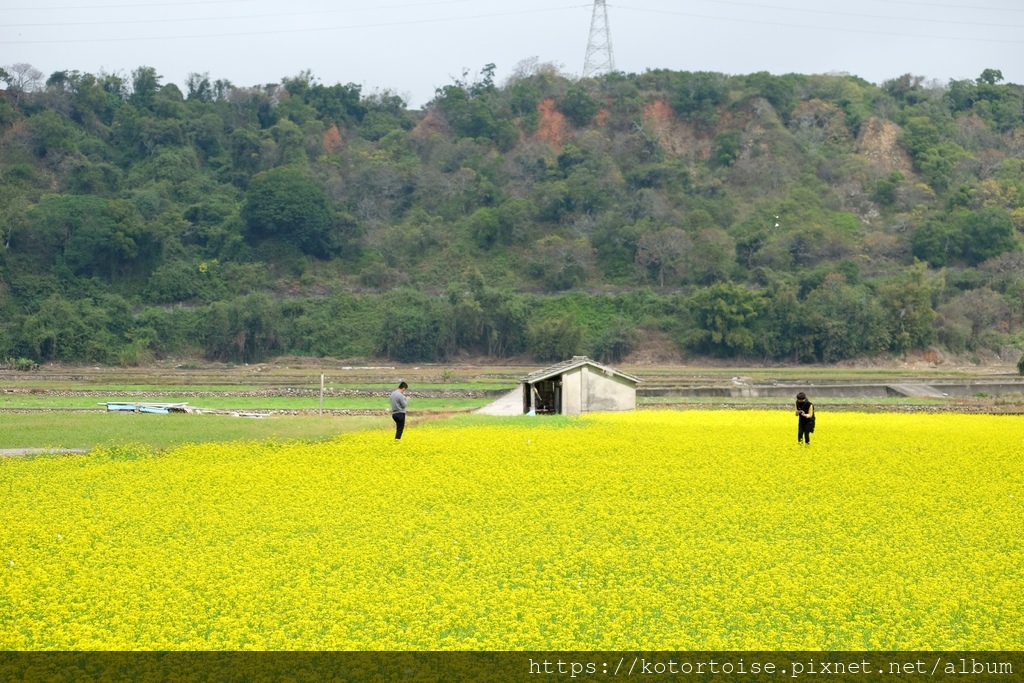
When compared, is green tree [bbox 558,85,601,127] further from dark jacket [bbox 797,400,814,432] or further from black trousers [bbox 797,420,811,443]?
dark jacket [bbox 797,400,814,432]

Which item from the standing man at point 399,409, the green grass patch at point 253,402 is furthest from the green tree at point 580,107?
the standing man at point 399,409

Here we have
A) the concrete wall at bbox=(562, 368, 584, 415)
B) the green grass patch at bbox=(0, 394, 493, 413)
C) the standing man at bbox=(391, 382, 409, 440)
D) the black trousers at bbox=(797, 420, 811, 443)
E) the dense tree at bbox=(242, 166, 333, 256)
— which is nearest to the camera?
the black trousers at bbox=(797, 420, 811, 443)

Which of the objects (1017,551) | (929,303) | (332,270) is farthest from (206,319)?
(1017,551)

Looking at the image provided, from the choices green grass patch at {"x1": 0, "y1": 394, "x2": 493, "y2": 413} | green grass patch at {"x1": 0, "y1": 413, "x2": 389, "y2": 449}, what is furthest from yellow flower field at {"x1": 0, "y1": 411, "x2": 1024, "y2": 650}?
green grass patch at {"x1": 0, "y1": 394, "x2": 493, "y2": 413}

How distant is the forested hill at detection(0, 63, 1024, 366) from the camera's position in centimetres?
7538

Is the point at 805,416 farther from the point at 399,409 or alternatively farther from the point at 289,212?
the point at 289,212

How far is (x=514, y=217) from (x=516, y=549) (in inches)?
3038

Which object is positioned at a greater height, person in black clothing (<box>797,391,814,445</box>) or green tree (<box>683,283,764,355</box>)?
green tree (<box>683,283,764,355</box>)

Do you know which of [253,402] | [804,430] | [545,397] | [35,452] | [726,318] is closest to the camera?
[35,452]

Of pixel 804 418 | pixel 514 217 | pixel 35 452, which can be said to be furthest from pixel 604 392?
pixel 514 217

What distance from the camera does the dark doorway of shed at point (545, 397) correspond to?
37656 millimetres

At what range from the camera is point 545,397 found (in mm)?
38344

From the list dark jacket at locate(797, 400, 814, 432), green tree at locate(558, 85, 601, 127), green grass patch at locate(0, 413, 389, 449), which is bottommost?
green grass patch at locate(0, 413, 389, 449)

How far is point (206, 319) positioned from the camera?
7862 cm
